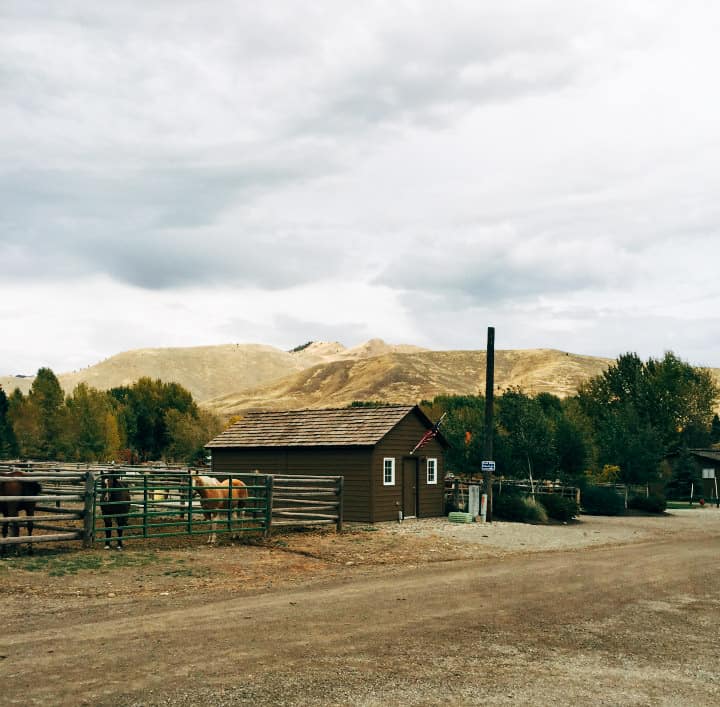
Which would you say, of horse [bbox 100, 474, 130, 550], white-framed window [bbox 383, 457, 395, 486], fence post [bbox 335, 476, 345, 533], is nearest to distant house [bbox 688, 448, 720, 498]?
white-framed window [bbox 383, 457, 395, 486]

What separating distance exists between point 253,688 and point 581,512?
36.7 meters

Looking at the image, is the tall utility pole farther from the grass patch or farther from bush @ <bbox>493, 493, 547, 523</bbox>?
the grass patch

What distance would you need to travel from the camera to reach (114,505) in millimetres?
19453

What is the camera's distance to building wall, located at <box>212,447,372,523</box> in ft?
97.9

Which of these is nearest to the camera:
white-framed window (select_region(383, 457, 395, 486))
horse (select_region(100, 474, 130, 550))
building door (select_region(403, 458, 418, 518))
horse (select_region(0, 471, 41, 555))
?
horse (select_region(0, 471, 41, 555))

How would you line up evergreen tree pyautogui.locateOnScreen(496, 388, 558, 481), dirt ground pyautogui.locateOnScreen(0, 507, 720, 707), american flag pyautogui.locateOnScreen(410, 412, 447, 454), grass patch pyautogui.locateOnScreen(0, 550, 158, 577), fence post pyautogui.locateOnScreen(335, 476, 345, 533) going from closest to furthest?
dirt ground pyautogui.locateOnScreen(0, 507, 720, 707)
grass patch pyautogui.locateOnScreen(0, 550, 158, 577)
fence post pyautogui.locateOnScreen(335, 476, 345, 533)
american flag pyautogui.locateOnScreen(410, 412, 447, 454)
evergreen tree pyautogui.locateOnScreen(496, 388, 558, 481)

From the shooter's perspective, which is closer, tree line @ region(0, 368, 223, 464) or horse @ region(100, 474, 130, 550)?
horse @ region(100, 474, 130, 550)

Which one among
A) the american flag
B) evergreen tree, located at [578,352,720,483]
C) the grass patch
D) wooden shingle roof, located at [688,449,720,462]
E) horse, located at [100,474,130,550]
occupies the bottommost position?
the grass patch

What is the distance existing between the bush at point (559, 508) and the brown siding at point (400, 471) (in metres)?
4.79

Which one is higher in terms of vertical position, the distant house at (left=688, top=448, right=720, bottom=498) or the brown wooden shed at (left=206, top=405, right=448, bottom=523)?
the brown wooden shed at (left=206, top=405, right=448, bottom=523)

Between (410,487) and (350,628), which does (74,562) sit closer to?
(350,628)

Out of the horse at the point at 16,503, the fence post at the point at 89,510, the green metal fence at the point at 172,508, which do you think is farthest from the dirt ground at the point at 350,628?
the horse at the point at 16,503

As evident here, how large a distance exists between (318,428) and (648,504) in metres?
21.4

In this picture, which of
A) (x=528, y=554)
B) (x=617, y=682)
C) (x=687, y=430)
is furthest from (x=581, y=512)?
(x=687, y=430)
